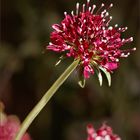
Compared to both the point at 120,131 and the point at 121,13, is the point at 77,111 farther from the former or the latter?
the point at 121,13

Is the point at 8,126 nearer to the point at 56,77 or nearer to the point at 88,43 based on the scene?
the point at 88,43

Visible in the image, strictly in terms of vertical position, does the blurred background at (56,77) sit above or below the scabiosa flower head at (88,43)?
below

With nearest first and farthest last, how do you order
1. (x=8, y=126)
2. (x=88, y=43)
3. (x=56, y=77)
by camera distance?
1. (x=88, y=43)
2. (x=8, y=126)
3. (x=56, y=77)

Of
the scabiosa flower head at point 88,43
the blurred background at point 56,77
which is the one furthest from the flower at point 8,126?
the blurred background at point 56,77

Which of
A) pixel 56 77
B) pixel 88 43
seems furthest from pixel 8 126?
pixel 56 77

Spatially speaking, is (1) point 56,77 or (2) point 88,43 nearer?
(2) point 88,43

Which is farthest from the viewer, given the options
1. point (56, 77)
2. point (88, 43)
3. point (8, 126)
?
point (56, 77)

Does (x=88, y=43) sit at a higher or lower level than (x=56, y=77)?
higher

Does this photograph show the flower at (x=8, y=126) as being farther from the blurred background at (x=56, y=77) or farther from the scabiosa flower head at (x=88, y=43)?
the blurred background at (x=56, y=77)
